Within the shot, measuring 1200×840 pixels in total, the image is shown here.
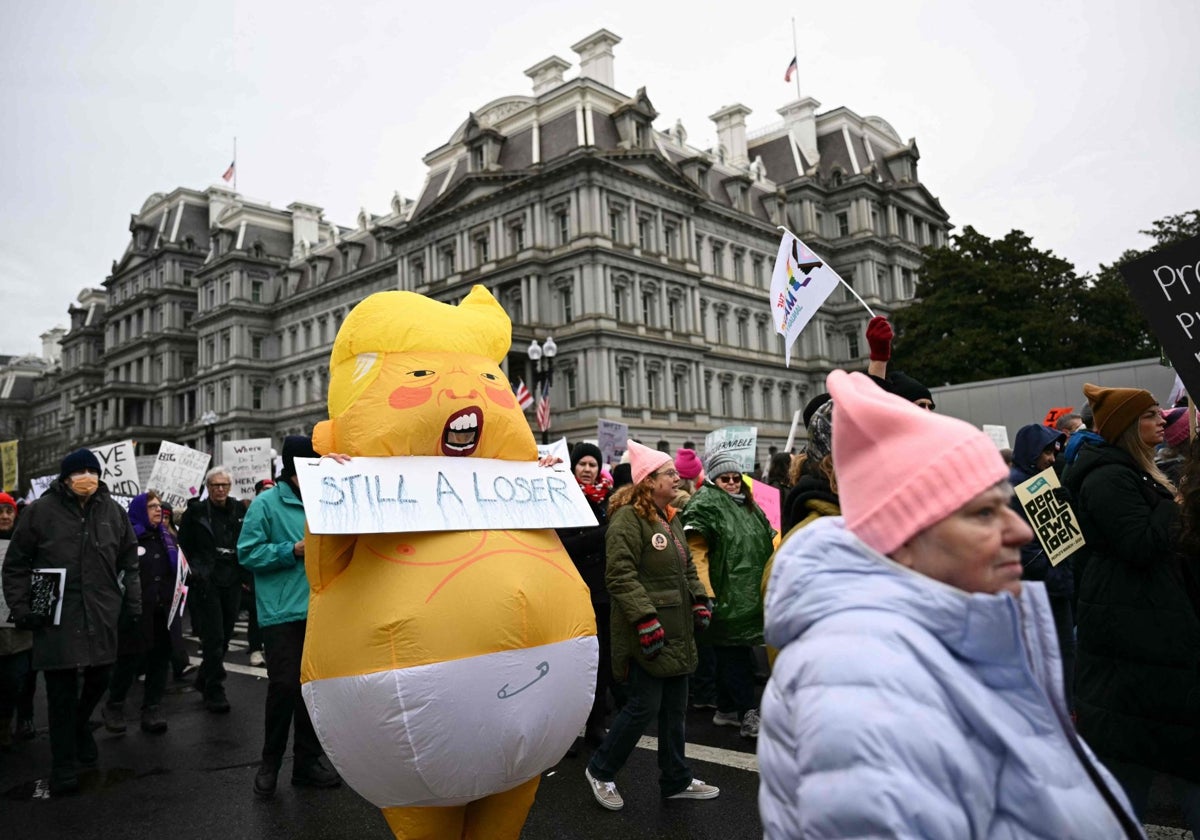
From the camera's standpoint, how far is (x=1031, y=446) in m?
6.98

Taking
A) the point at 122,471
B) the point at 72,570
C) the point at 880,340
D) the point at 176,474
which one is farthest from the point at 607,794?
the point at 122,471

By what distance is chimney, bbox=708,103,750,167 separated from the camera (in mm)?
58531

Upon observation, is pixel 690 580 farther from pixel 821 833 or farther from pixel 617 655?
pixel 821 833

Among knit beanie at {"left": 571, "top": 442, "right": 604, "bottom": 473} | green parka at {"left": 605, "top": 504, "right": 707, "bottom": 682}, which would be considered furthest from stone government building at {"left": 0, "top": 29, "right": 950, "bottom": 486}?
green parka at {"left": 605, "top": 504, "right": 707, "bottom": 682}

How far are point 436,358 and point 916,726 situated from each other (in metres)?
2.99

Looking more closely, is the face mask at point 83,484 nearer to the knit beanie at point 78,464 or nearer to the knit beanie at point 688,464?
the knit beanie at point 78,464

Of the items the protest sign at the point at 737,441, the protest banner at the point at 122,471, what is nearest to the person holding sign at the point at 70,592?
the protest banner at the point at 122,471

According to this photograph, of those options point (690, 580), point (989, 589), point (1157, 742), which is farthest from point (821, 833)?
point (690, 580)

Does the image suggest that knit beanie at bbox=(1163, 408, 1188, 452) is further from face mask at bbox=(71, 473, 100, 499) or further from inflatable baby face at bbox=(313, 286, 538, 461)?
face mask at bbox=(71, 473, 100, 499)

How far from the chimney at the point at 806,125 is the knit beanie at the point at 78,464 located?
5875 centimetres

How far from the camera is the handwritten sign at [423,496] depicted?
351 cm

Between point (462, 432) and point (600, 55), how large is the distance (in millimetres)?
45803

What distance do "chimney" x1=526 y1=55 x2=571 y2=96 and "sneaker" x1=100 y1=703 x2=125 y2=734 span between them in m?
42.5

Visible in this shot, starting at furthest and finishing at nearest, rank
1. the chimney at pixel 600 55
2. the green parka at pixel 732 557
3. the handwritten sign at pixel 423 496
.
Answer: the chimney at pixel 600 55 → the green parka at pixel 732 557 → the handwritten sign at pixel 423 496
